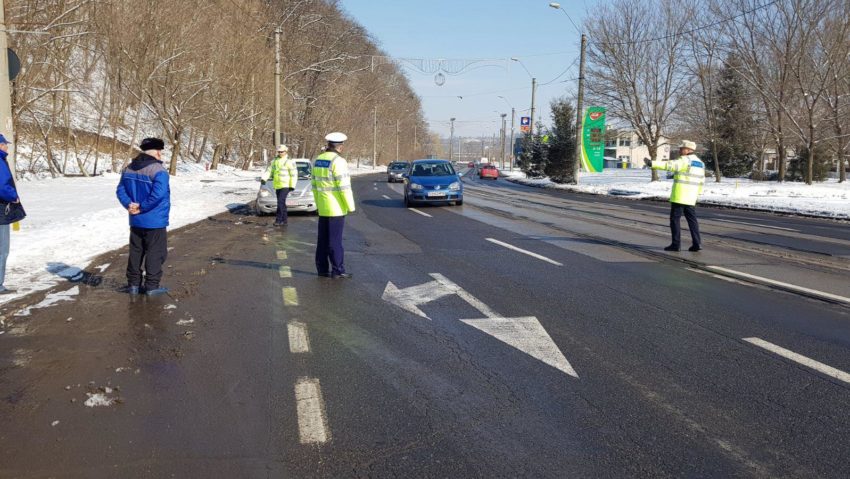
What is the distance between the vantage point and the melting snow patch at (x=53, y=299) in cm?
633

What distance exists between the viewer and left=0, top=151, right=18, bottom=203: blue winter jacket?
6.76m

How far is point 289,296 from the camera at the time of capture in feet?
23.6

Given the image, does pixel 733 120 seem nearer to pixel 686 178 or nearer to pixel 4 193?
pixel 686 178

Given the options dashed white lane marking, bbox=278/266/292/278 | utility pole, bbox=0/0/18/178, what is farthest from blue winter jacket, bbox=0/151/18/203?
dashed white lane marking, bbox=278/266/292/278

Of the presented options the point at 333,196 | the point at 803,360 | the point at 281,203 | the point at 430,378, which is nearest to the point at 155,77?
the point at 281,203

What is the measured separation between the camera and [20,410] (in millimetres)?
3959

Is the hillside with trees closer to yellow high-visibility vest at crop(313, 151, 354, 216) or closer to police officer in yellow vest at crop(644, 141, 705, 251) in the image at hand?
yellow high-visibility vest at crop(313, 151, 354, 216)

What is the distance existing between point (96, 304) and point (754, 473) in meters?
6.16

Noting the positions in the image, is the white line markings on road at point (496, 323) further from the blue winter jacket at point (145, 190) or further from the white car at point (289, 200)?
the white car at point (289, 200)

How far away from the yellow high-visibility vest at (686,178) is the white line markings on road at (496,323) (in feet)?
15.2

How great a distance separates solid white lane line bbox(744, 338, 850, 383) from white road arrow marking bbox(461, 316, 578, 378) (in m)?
1.69

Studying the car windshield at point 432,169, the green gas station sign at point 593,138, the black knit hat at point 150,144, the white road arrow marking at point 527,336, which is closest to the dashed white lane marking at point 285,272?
the black knit hat at point 150,144

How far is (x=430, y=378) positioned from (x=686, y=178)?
294 inches

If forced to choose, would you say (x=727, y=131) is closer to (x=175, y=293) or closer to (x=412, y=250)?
(x=412, y=250)
